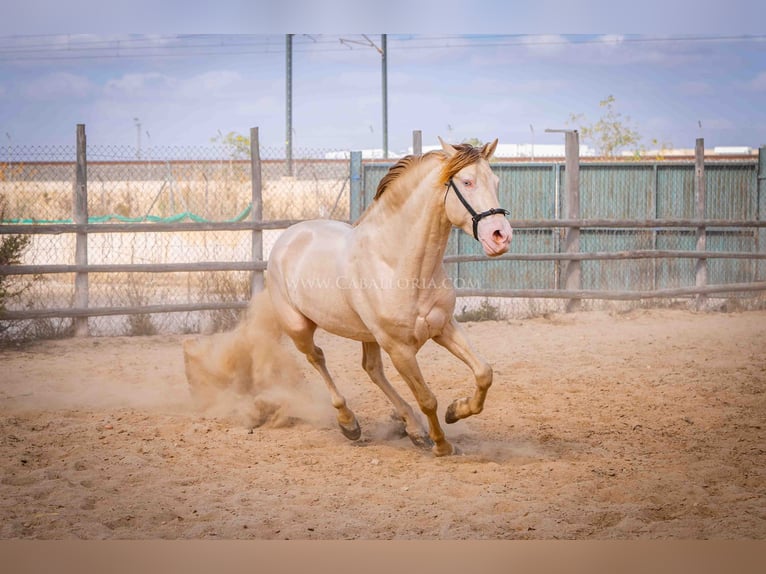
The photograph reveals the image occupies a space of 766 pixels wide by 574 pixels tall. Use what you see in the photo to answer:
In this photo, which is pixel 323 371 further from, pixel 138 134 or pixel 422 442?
pixel 138 134

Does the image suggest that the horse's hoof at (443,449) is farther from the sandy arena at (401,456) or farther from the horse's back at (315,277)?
the horse's back at (315,277)

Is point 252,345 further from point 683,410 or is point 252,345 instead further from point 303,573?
point 683,410

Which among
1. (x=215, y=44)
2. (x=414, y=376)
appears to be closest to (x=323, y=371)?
(x=414, y=376)

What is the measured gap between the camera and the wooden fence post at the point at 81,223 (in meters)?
8.52

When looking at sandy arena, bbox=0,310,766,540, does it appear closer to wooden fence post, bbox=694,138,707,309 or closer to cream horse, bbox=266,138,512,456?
cream horse, bbox=266,138,512,456

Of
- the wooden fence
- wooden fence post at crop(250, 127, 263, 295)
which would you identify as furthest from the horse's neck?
wooden fence post at crop(250, 127, 263, 295)

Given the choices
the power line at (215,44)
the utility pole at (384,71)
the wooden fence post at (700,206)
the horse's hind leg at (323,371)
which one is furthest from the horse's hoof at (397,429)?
the wooden fence post at (700,206)

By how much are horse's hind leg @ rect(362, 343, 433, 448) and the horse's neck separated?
88cm

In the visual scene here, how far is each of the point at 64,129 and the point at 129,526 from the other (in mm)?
5359

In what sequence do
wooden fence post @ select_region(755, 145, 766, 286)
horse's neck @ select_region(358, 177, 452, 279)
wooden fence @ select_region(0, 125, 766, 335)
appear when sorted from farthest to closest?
wooden fence post @ select_region(755, 145, 766, 286) → wooden fence @ select_region(0, 125, 766, 335) → horse's neck @ select_region(358, 177, 452, 279)

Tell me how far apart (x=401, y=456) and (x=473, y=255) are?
18.1ft

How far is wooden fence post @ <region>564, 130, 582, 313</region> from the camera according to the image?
985cm

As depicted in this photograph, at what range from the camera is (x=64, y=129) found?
7.81 metres
